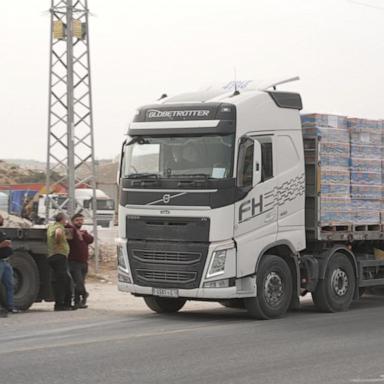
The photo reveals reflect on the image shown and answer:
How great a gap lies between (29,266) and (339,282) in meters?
5.54

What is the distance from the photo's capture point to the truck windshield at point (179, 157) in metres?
13.1

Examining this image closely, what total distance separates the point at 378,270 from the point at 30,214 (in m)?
25.8

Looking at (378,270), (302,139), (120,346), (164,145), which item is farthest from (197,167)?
(378,270)

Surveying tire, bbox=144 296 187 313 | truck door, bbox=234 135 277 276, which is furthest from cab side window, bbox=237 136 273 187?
tire, bbox=144 296 187 313

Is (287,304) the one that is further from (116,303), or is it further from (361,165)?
(116,303)

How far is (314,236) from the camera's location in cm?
1455

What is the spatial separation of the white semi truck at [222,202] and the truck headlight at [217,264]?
0.02 m

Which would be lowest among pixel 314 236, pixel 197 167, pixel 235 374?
pixel 235 374

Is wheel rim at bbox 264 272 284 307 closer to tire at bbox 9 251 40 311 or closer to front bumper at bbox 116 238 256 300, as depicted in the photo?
front bumper at bbox 116 238 256 300

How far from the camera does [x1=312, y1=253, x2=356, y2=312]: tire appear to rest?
578 inches

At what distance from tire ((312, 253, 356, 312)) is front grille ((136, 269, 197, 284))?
2.72 meters

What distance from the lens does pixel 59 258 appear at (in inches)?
593

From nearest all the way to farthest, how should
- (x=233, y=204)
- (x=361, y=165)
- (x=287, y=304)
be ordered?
(x=233, y=204), (x=287, y=304), (x=361, y=165)

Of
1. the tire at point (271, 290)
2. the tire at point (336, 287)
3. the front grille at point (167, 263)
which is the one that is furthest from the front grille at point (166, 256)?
the tire at point (336, 287)
